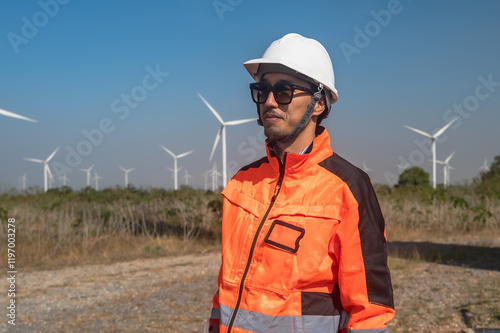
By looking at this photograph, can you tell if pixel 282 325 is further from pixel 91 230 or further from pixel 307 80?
pixel 91 230

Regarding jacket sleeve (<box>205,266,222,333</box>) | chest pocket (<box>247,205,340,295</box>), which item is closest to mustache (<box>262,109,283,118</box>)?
chest pocket (<box>247,205,340,295</box>)

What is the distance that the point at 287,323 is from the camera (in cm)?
177

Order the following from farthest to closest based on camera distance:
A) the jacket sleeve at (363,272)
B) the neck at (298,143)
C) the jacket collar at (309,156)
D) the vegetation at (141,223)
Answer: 1. the vegetation at (141,223)
2. the neck at (298,143)
3. the jacket collar at (309,156)
4. the jacket sleeve at (363,272)

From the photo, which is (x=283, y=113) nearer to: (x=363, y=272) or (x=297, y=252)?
(x=297, y=252)

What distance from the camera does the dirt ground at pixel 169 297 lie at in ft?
20.0

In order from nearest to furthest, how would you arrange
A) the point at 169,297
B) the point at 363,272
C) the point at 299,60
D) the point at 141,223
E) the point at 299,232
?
1. the point at 363,272
2. the point at 299,232
3. the point at 299,60
4. the point at 169,297
5. the point at 141,223

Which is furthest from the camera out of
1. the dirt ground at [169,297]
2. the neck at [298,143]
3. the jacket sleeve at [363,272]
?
the dirt ground at [169,297]

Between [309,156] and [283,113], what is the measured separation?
0.71 feet

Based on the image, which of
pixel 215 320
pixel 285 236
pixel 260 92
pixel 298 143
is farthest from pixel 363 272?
pixel 260 92

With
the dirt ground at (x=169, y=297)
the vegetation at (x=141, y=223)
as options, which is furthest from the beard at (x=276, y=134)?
the vegetation at (x=141, y=223)

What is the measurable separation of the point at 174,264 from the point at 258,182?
919cm

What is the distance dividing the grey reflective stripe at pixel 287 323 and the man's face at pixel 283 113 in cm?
72

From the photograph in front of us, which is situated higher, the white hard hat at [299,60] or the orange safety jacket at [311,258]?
the white hard hat at [299,60]

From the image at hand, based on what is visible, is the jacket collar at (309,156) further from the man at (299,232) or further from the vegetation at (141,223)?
the vegetation at (141,223)
